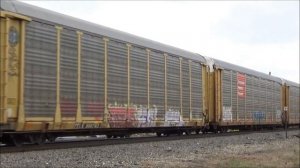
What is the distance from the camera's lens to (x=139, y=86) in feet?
60.3

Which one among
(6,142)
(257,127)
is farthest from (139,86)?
(257,127)

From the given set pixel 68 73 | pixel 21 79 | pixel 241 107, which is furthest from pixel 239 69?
pixel 21 79

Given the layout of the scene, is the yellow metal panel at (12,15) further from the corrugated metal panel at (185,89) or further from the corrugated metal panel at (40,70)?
the corrugated metal panel at (185,89)

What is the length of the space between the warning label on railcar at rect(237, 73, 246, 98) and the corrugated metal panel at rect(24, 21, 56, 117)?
17.7m

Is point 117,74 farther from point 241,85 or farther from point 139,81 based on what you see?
point 241,85

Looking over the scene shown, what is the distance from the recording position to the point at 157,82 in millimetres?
19875

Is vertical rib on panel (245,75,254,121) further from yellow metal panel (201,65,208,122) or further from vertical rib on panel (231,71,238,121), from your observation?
yellow metal panel (201,65,208,122)

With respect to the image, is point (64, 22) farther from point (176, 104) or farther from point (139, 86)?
point (176, 104)

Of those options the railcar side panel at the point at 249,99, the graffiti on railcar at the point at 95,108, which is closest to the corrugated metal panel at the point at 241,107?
the railcar side panel at the point at 249,99

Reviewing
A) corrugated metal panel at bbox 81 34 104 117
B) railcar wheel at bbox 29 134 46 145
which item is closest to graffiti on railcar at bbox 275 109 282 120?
corrugated metal panel at bbox 81 34 104 117

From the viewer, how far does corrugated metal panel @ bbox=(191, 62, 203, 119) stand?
23.4 m

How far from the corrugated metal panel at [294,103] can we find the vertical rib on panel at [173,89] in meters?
21.7

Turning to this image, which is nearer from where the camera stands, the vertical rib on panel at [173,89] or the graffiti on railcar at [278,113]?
the vertical rib on panel at [173,89]

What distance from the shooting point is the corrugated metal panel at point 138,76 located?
58.9 ft
